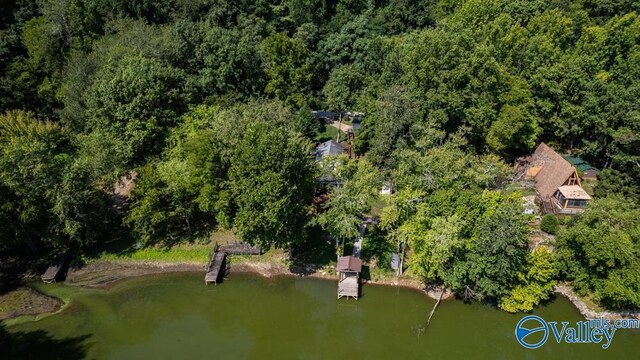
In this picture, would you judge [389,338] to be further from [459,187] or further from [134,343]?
[134,343]

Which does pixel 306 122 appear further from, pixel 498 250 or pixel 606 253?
pixel 606 253

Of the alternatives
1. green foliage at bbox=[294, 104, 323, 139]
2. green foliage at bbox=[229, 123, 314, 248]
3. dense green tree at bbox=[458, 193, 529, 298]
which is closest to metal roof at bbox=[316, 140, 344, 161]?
green foliage at bbox=[294, 104, 323, 139]

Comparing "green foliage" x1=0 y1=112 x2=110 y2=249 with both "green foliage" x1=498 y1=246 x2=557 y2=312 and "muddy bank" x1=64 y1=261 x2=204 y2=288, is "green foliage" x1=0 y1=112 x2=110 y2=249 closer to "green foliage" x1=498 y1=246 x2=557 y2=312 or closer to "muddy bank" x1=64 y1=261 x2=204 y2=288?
"muddy bank" x1=64 y1=261 x2=204 y2=288

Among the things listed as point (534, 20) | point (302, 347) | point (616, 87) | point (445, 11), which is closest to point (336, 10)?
point (445, 11)

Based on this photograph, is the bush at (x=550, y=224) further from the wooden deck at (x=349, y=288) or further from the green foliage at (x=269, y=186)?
the green foliage at (x=269, y=186)

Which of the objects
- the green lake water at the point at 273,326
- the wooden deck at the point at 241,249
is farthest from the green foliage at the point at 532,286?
the wooden deck at the point at 241,249

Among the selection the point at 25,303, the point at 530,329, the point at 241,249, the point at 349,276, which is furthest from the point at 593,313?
the point at 25,303
